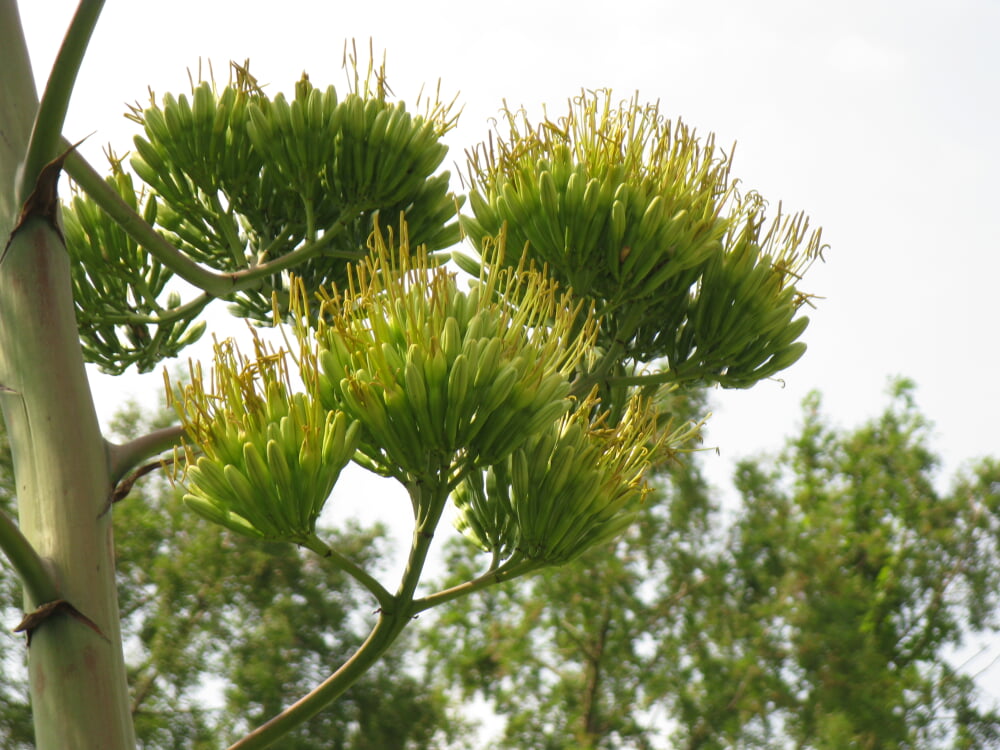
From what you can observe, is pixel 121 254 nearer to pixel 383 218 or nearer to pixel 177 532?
pixel 383 218

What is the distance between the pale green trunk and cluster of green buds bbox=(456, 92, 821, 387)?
89cm

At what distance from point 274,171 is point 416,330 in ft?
3.11

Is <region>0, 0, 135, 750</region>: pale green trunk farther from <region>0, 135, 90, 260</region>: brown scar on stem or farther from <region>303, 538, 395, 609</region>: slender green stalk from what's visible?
<region>303, 538, 395, 609</region>: slender green stalk

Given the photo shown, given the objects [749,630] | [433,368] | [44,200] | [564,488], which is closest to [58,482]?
[44,200]

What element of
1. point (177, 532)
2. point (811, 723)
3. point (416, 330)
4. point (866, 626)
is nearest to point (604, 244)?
point (416, 330)

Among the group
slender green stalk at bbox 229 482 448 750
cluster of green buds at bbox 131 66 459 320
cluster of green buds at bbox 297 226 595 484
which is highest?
cluster of green buds at bbox 131 66 459 320

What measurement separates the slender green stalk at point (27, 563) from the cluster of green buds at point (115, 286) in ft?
3.81

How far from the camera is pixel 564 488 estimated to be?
6.81 ft

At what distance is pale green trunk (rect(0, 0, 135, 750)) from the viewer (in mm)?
1845

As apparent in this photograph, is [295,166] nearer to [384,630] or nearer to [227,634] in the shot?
[384,630]

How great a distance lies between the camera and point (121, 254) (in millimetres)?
2939

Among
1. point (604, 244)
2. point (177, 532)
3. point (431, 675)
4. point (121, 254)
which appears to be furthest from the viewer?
point (431, 675)

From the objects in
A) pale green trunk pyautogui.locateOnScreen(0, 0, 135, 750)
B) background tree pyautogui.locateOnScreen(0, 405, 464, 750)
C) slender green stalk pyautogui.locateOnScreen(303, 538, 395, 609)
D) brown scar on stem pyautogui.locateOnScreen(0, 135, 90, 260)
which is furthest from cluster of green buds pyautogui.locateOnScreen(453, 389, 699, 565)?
background tree pyautogui.locateOnScreen(0, 405, 464, 750)

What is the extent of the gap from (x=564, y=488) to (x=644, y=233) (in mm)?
623
